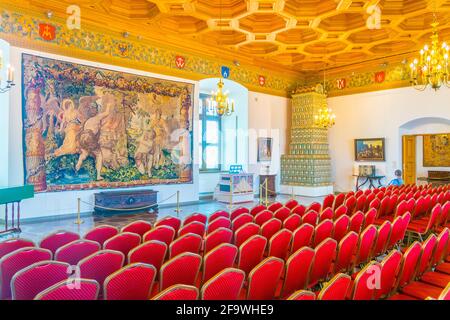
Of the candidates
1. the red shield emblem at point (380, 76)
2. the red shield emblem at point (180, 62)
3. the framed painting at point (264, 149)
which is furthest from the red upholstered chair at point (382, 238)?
the red shield emblem at point (380, 76)

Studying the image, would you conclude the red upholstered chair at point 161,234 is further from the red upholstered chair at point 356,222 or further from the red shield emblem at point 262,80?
the red shield emblem at point 262,80

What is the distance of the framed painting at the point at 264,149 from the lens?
13836mm

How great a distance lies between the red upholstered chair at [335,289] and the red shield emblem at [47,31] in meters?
8.98

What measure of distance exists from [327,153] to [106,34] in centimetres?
995

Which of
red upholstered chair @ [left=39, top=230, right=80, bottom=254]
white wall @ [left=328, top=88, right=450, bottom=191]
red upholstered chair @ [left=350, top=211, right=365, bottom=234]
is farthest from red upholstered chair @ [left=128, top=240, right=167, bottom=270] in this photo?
white wall @ [left=328, top=88, right=450, bottom=191]

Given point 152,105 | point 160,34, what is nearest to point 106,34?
point 160,34

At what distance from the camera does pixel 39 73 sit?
8180 mm

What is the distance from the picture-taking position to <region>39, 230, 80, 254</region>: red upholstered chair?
11.7 ft

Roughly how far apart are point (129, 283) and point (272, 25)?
9.65 meters

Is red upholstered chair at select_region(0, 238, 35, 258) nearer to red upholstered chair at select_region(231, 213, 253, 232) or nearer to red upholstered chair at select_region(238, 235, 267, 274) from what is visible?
red upholstered chair at select_region(238, 235, 267, 274)

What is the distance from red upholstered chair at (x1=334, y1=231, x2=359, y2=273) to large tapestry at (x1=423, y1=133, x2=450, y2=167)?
482 inches

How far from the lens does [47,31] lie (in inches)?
328

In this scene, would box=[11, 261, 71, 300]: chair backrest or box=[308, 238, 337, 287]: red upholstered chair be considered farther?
box=[308, 238, 337, 287]: red upholstered chair

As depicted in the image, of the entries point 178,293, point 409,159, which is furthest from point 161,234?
point 409,159
